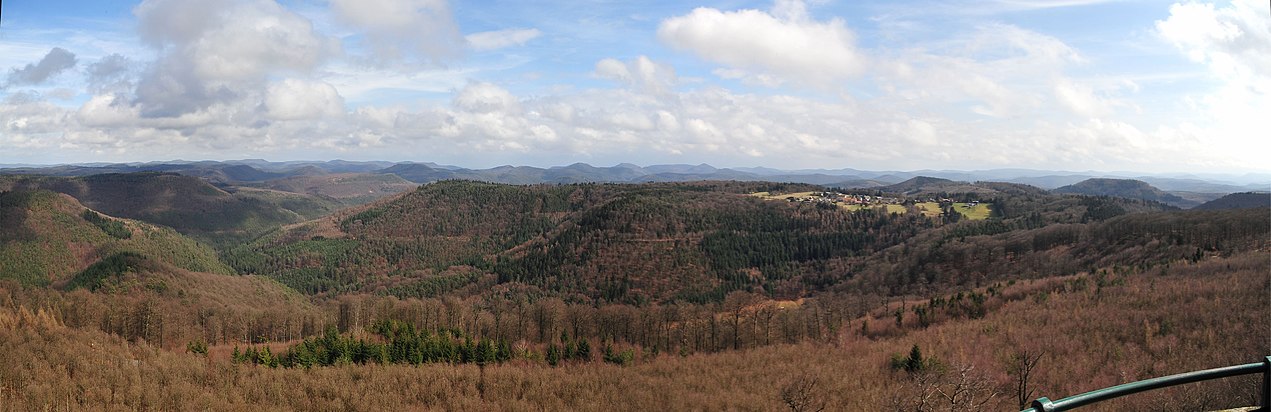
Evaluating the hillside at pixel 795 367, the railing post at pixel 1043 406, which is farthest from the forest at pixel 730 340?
the railing post at pixel 1043 406

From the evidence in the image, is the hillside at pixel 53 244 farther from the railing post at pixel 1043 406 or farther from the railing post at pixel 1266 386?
the railing post at pixel 1266 386

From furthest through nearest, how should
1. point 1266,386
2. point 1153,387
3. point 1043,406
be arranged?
point 1266,386 < point 1153,387 < point 1043,406

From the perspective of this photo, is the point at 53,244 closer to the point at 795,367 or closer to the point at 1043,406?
the point at 795,367

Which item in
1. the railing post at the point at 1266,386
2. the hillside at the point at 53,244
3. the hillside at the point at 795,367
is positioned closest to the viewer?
the railing post at the point at 1266,386

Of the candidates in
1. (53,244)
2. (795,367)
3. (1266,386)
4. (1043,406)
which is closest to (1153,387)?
(1043,406)

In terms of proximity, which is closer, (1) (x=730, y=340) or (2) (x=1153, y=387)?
(2) (x=1153, y=387)

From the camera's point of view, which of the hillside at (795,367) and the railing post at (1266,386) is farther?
the hillside at (795,367)

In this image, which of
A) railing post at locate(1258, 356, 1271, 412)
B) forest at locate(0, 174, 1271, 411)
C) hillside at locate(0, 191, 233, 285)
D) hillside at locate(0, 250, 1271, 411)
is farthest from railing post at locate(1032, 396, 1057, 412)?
hillside at locate(0, 191, 233, 285)

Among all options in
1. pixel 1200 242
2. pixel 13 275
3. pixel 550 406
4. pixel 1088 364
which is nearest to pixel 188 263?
pixel 13 275
